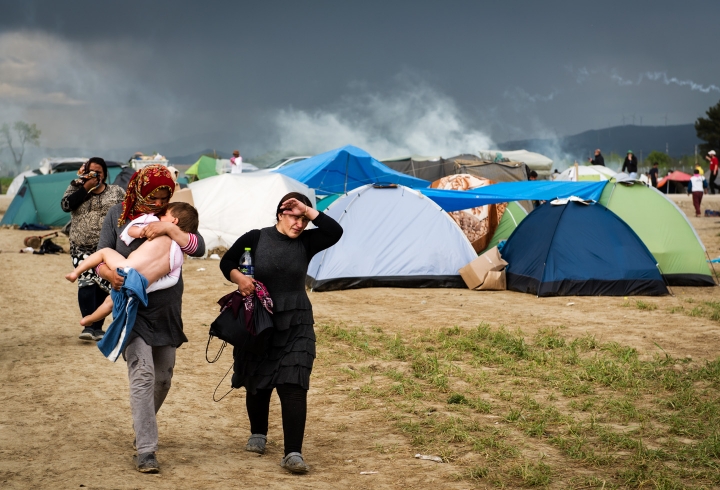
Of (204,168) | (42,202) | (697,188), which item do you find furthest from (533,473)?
(204,168)

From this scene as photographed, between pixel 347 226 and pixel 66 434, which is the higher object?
pixel 347 226

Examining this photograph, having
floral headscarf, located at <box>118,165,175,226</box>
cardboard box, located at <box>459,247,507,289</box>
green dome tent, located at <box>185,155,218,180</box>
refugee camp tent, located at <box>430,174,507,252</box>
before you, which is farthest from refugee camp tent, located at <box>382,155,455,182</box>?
floral headscarf, located at <box>118,165,175,226</box>

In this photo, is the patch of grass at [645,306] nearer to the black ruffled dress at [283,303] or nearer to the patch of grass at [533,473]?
the patch of grass at [533,473]

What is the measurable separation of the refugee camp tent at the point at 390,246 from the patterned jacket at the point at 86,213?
5.28 m

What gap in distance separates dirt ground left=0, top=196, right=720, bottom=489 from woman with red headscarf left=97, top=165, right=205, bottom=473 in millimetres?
268

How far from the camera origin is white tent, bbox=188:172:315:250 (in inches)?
704

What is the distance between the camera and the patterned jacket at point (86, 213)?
8078mm

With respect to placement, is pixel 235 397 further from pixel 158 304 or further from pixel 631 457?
pixel 631 457

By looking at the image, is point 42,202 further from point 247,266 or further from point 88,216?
point 247,266

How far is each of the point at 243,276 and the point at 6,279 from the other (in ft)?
35.6

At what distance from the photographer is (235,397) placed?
23.3 feet

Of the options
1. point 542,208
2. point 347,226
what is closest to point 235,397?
point 347,226

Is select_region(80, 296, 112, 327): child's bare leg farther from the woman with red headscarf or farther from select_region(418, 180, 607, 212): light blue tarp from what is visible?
select_region(418, 180, 607, 212): light blue tarp

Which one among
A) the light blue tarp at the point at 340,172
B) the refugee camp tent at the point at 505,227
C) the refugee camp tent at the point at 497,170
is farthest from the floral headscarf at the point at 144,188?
the refugee camp tent at the point at 497,170
